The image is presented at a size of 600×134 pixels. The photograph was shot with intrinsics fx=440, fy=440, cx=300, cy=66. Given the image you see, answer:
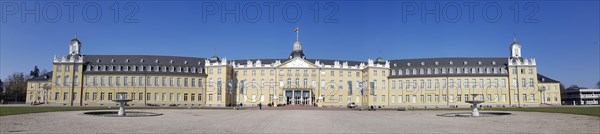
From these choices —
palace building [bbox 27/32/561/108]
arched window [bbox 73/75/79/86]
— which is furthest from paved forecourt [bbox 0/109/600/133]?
arched window [bbox 73/75/79/86]

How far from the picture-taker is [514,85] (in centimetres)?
8481

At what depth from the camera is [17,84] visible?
370 ft

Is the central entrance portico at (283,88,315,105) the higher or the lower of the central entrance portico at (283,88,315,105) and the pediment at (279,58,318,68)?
the lower

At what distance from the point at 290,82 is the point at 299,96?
3436mm

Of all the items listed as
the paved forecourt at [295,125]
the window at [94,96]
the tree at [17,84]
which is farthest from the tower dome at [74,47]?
the paved forecourt at [295,125]

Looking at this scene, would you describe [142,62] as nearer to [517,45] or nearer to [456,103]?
[456,103]

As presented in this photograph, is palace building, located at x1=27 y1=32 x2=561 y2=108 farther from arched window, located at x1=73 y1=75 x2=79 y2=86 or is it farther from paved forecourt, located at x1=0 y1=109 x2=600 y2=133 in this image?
paved forecourt, located at x1=0 y1=109 x2=600 y2=133

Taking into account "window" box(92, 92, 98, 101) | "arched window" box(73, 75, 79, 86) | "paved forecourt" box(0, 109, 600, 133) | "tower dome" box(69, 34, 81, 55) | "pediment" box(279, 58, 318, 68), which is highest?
"tower dome" box(69, 34, 81, 55)

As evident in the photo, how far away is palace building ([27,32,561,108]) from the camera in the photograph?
8406 centimetres

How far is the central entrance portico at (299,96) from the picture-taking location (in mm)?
89875

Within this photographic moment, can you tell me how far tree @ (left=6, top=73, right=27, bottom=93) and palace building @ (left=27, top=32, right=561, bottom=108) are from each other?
2675cm

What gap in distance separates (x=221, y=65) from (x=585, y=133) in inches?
2927

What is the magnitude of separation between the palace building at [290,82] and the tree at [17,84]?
26.7m

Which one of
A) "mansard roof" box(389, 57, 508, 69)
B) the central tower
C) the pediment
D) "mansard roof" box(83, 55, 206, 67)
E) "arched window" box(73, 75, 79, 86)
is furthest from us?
the central tower
